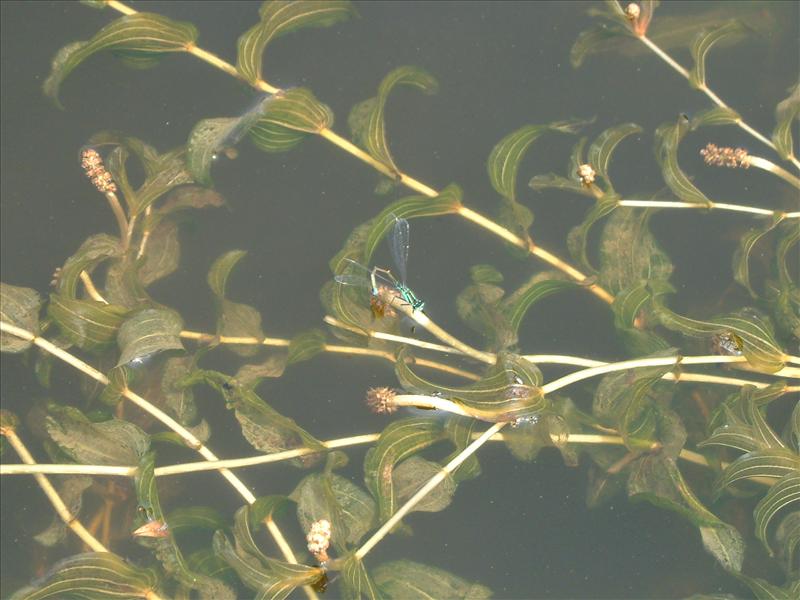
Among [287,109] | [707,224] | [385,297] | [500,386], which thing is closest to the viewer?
[500,386]

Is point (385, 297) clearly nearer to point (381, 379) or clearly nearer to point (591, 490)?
point (381, 379)

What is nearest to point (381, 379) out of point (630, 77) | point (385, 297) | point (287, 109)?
point (385, 297)

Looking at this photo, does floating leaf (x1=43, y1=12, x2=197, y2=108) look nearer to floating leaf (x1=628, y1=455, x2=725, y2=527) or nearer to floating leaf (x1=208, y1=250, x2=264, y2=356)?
floating leaf (x1=208, y1=250, x2=264, y2=356)

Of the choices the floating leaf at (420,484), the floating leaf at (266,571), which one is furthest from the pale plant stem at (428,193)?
the floating leaf at (266,571)

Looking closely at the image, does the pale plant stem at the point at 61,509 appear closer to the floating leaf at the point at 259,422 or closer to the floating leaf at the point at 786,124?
the floating leaf at the point at 259,422

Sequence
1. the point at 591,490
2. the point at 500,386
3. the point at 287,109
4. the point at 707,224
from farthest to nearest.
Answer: the point at 707,224 < the point at 591,490 < the point at 287,109 < the point at 500,386

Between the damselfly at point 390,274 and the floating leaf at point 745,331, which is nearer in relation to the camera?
the floating leaf at point 745,331
